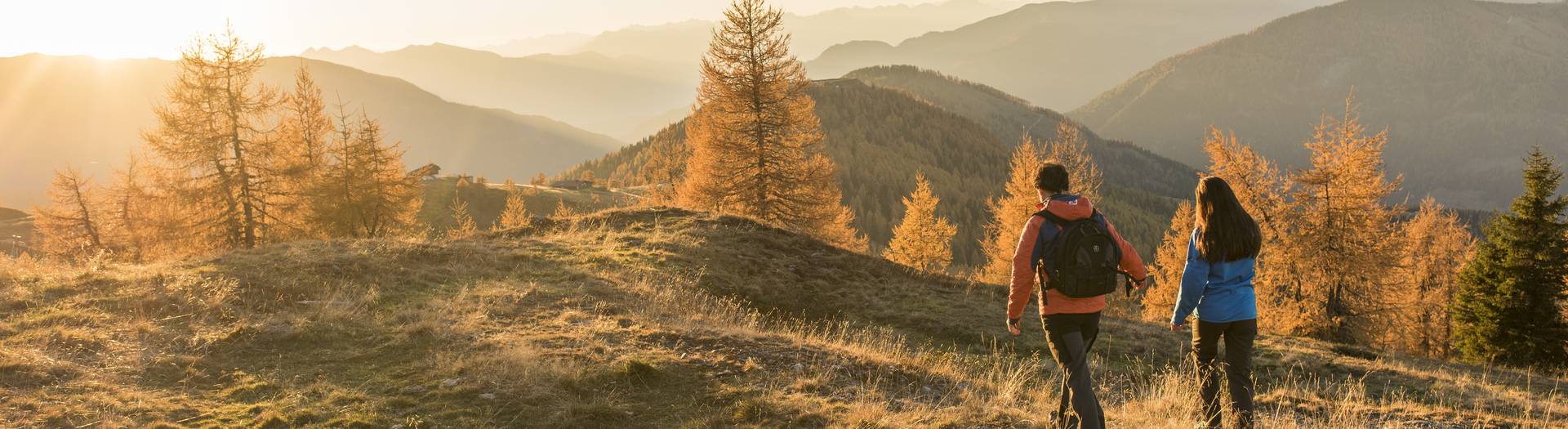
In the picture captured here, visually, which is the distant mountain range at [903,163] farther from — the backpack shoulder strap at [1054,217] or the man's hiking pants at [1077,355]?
the backpack shoulder strap at [1054,217]

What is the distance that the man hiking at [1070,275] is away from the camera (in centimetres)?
543

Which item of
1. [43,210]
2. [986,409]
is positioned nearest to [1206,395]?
[986,409]

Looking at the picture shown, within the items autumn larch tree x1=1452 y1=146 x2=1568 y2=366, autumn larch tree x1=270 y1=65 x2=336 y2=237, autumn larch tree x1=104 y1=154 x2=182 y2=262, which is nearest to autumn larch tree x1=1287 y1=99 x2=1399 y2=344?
autumn larch tree x1=1452 y1=146 x2=1568 y2=366

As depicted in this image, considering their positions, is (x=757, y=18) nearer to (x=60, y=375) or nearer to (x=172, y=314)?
(x=172, y=314)

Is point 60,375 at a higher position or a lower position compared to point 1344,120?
lower

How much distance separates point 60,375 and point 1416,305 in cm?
5798

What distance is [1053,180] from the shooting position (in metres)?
5.71

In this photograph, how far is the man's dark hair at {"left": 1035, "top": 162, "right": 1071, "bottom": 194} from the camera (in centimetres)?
568

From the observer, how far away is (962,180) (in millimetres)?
124875

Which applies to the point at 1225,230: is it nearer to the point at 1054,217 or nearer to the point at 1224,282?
the point at 1224,282

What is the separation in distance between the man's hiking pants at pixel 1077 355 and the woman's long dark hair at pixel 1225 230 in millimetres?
1163

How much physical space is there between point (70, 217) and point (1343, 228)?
60.7 meters

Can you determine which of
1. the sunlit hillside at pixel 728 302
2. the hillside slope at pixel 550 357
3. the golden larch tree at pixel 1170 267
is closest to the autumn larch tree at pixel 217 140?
the sunlit hillside at pixel 728 302

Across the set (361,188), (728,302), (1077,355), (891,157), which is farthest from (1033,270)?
(891,157)
